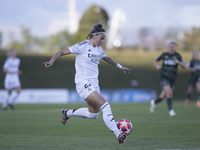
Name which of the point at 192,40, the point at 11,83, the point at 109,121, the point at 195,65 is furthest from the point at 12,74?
the point at 192,40

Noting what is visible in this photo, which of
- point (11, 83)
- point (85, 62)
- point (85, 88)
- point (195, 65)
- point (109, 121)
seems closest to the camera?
point (109, 121)

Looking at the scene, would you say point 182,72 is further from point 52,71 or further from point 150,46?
point 52,71

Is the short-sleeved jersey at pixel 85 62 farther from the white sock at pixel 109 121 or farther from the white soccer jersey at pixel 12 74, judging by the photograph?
the white soccer jersey at pixel 12 74

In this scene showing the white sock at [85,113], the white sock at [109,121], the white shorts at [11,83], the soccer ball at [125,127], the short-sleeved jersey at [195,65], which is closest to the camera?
the white sock at [109,121]

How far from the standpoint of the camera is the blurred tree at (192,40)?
102ft

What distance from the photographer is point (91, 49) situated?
22.9 feet

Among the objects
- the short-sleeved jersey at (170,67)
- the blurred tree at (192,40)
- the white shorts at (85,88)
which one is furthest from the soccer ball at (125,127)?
the blurred tree at (192,40)

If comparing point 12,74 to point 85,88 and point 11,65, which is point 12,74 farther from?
point 85,88

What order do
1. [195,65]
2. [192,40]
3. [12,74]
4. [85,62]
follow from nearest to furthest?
[85,62], [12,74], [195,65], [192,40]

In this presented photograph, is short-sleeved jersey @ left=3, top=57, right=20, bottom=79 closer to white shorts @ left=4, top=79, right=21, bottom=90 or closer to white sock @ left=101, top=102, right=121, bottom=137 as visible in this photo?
→ white shorts @ left=4, top=79, right=21, bottom=90

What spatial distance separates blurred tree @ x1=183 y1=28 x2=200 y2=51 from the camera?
31000mm

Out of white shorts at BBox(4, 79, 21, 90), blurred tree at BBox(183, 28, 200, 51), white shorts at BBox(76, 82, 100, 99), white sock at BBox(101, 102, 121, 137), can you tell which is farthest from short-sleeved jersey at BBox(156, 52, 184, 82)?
blurred tree at BBox(183, 28, 200, 51)

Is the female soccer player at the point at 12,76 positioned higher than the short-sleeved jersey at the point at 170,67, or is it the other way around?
the short-sleeved jersey at the point at 170,67

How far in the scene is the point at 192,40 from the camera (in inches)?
1239
